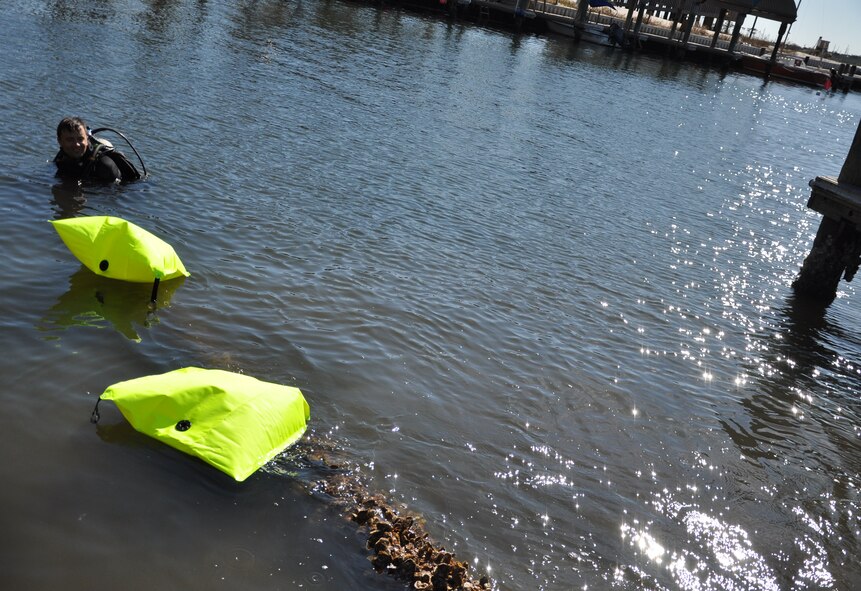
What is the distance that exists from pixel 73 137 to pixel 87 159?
1.66 feet

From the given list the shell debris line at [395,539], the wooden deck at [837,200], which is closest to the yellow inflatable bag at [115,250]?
the shell debris line at [395,539]

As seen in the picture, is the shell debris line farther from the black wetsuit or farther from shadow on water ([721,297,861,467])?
the black wetsuit

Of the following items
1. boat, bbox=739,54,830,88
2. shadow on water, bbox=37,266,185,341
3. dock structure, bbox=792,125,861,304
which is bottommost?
shadow on water, bbox=37,266,185,341

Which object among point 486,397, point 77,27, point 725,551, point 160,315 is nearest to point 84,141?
point 160,315

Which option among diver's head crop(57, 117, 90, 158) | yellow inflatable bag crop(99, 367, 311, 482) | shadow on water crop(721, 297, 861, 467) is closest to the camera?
yellow inflatable bag crop(99, 367, 311, 482)

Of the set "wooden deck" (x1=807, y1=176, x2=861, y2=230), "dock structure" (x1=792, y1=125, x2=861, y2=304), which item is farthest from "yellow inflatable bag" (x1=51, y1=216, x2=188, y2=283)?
"dock structure" (x1=792, y1=125, x2=861, y2=304)

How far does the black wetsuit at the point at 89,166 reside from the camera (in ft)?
36.6

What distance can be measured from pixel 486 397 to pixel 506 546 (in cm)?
220

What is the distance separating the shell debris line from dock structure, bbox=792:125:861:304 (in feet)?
31.0

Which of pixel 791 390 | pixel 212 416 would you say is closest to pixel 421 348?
pixel 212 416

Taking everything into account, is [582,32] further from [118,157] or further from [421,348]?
[421,348]

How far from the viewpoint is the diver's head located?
1065 cm

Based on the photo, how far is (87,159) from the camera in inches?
442

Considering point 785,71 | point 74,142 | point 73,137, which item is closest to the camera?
point 73,137
